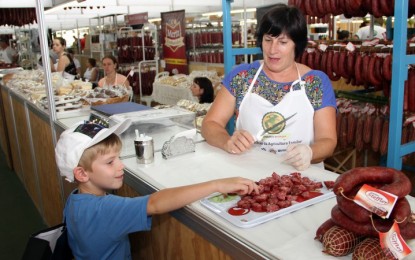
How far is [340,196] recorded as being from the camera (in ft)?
3.85

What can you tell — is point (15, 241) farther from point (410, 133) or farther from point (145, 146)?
point (410, 133)

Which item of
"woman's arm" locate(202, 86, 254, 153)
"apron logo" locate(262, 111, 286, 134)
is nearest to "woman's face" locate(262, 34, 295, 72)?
"apron logo" locate(262, 111, 286, 134)

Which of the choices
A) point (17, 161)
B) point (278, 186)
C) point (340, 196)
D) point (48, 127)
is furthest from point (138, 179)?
point (17, 161)

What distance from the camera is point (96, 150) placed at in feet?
6.11

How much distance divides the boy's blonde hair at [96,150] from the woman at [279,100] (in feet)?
2.00

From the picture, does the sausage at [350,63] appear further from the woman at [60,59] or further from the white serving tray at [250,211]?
the woman at [60,59]

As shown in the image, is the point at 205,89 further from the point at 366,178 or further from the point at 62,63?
the point at 366,178

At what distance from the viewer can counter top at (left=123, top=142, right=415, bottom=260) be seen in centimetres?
122

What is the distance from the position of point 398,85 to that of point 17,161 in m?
5.40

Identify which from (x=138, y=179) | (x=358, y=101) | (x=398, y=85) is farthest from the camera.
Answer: (x=358, y=101)

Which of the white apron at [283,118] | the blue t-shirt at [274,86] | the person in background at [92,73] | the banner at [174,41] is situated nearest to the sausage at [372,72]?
the blue t-shirt at [274,86]

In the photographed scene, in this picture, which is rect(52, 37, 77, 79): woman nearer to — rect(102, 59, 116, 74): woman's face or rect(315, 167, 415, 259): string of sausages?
rect(102, 59, 116, 74): woman's face

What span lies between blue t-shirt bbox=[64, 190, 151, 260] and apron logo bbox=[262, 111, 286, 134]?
3.23 ft

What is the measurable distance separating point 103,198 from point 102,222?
100mm
